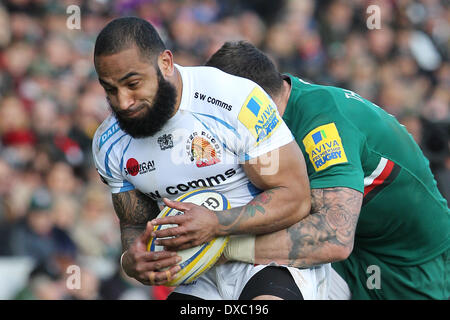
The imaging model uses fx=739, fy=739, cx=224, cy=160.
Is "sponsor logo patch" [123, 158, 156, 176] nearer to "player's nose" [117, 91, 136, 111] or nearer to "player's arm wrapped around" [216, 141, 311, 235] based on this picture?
"player's nose" [117, 91, 136, 111]

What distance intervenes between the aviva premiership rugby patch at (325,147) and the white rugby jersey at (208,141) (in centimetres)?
26

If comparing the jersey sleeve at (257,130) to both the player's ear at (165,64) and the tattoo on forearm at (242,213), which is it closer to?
Answer: the tattoo on forearm at (242,213)

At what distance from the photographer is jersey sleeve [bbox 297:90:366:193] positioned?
13.5ft

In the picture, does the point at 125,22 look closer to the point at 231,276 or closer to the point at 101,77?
the point at 101,77

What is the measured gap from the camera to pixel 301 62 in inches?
438

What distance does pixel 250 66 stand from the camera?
4.48m

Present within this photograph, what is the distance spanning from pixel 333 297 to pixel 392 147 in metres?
1.16

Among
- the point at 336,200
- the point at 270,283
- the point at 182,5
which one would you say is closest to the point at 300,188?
the point at 336,200

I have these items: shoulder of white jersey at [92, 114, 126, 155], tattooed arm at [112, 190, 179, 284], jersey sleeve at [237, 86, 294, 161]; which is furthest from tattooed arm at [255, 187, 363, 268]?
shoulder of white jersey at [92, 114, 126, 155]

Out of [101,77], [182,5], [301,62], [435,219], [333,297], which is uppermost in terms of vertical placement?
[182,5]

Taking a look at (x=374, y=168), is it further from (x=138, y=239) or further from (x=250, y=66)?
(x=138, y=239)

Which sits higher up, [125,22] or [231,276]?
[125,22]

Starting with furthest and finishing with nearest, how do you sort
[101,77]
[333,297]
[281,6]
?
[281,6] → [333,297] → [101,77]

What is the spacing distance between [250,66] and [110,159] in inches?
40.1
